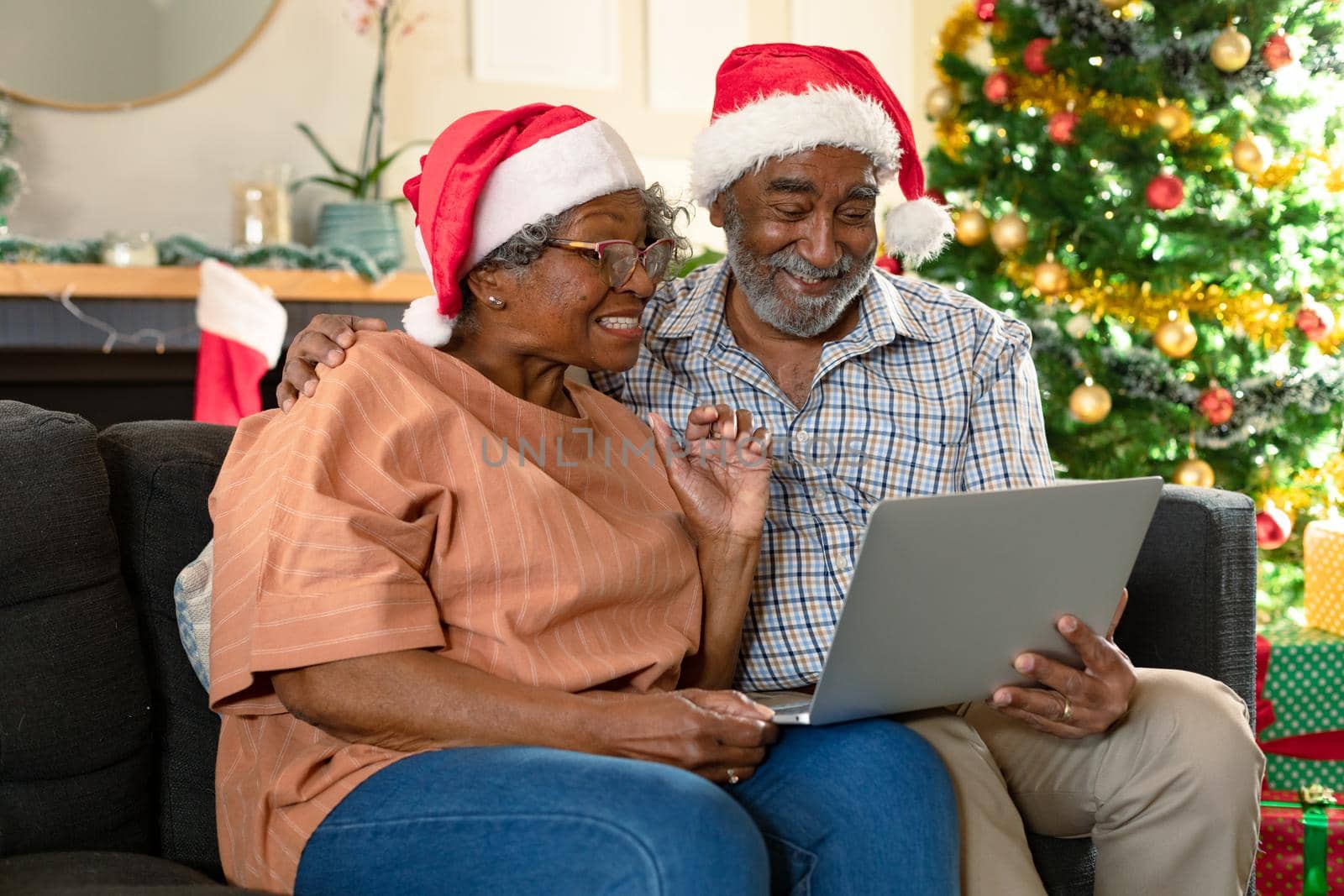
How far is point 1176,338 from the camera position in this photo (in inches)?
125

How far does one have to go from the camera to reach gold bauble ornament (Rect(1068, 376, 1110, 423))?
316 centimetres

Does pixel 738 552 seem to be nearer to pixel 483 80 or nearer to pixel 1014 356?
pixel 1014 356

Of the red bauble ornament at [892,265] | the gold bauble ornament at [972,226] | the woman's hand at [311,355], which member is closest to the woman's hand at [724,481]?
the woman's hand at [311,355]

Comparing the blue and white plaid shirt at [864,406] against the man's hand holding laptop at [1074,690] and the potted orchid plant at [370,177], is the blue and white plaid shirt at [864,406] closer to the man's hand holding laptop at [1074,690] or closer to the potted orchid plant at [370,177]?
the man's hand holding laptop at [1074,690]

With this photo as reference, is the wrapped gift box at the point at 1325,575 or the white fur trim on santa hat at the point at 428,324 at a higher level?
the white fur trim on santa hat at the point at 428,324

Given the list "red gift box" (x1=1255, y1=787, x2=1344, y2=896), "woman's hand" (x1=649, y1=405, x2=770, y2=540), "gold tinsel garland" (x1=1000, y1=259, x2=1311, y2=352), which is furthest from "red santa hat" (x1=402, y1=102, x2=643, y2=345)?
"gold tinsel garland" (x1=1000, y1=259, x2=1311, y2=352)

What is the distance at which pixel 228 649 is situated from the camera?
1.26 meters

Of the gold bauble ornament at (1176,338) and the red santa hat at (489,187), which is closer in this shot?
the red santa hat at (489,187)

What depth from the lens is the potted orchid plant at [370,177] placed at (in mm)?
3643

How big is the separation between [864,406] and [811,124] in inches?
16.1

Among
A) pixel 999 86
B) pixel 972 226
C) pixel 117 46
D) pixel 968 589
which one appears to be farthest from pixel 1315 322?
pixel 117 46

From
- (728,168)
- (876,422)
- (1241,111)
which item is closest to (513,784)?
(876,422)

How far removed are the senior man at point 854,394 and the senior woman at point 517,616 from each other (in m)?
0.21

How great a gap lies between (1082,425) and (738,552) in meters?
2.00
